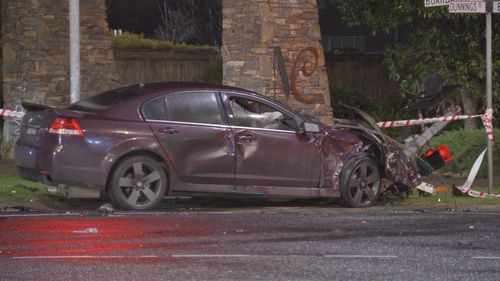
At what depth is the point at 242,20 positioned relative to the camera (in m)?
19.0

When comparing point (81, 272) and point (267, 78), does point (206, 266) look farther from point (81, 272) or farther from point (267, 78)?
point (267, 78)

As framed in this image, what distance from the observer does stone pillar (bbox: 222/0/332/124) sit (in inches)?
744

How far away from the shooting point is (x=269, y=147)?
13750mm

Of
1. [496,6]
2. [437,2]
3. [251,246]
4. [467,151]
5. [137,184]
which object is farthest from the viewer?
[467,151]

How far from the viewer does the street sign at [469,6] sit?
1485 cm

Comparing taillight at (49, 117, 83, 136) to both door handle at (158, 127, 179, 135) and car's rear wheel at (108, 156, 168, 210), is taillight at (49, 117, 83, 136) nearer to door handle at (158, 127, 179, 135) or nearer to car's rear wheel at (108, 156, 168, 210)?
car's rear wheel at (108, 156, 168, 210)

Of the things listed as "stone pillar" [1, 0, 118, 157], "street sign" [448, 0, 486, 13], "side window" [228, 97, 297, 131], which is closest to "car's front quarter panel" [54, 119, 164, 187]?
"side window" [228, 97, 297, 131]

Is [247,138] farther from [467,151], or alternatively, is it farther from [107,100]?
[467,151]

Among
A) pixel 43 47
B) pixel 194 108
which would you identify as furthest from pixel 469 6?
pixel 43 47

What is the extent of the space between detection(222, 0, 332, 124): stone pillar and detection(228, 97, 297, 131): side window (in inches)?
192

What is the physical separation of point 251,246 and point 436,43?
11.2 m

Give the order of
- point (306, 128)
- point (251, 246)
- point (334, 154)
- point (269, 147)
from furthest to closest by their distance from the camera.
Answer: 1. point (334, 154)
2. point (306, 128)
3. point (269, 147)
4. point (251, 246)

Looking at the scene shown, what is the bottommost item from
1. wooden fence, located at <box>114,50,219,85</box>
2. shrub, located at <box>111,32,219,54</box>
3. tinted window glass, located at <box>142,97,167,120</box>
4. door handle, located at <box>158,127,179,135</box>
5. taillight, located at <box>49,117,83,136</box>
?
A: door handle, located at <box>158,127,179,135</box>

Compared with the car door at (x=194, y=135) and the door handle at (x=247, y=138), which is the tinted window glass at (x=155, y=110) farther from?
the door handle at (x=247, y=138)
